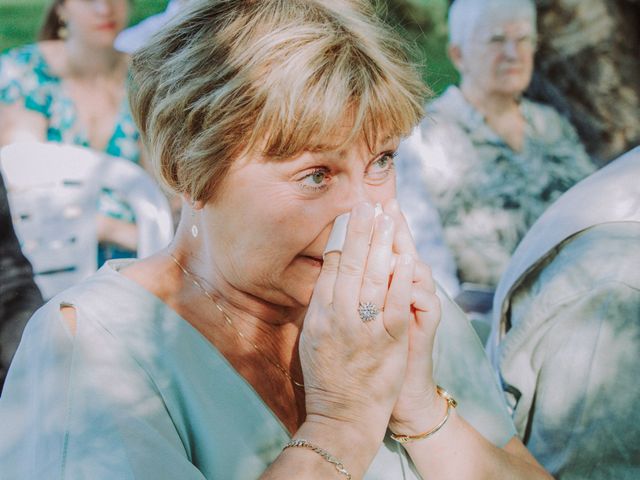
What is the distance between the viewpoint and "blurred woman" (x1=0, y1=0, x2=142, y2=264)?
11.1ft

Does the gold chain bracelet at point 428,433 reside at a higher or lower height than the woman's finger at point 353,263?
lower

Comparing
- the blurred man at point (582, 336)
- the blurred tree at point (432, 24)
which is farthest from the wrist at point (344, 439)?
the blurred tree at point (432, 24)

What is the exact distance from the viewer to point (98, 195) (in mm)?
3129

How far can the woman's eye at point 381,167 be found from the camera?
158cm

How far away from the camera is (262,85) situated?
1421 mm

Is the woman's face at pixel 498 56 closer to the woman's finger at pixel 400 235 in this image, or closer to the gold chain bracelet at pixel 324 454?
the woman's finger at pixel 400 235

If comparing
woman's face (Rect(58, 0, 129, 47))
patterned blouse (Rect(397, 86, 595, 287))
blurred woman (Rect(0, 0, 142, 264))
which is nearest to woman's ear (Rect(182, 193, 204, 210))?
blurred woman (Rect(0, 0, 142, 264))

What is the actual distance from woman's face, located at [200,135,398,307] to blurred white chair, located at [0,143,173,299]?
1.57 m

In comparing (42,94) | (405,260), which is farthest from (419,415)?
(42,94)

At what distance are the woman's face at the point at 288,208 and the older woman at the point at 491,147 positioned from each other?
271 centimetres

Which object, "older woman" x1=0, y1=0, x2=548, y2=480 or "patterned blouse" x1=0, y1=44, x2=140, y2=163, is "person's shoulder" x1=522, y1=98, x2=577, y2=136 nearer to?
"patterned blouse" x1=0, y1=44, x2=140, y2=163

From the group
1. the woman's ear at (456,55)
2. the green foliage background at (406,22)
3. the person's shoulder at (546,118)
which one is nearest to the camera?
the green foliage background at (406,22)

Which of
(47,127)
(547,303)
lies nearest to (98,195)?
(47,127)

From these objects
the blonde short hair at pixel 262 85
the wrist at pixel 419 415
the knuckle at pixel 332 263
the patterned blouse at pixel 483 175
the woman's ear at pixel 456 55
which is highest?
the blonde short hair at pixel 262 85
